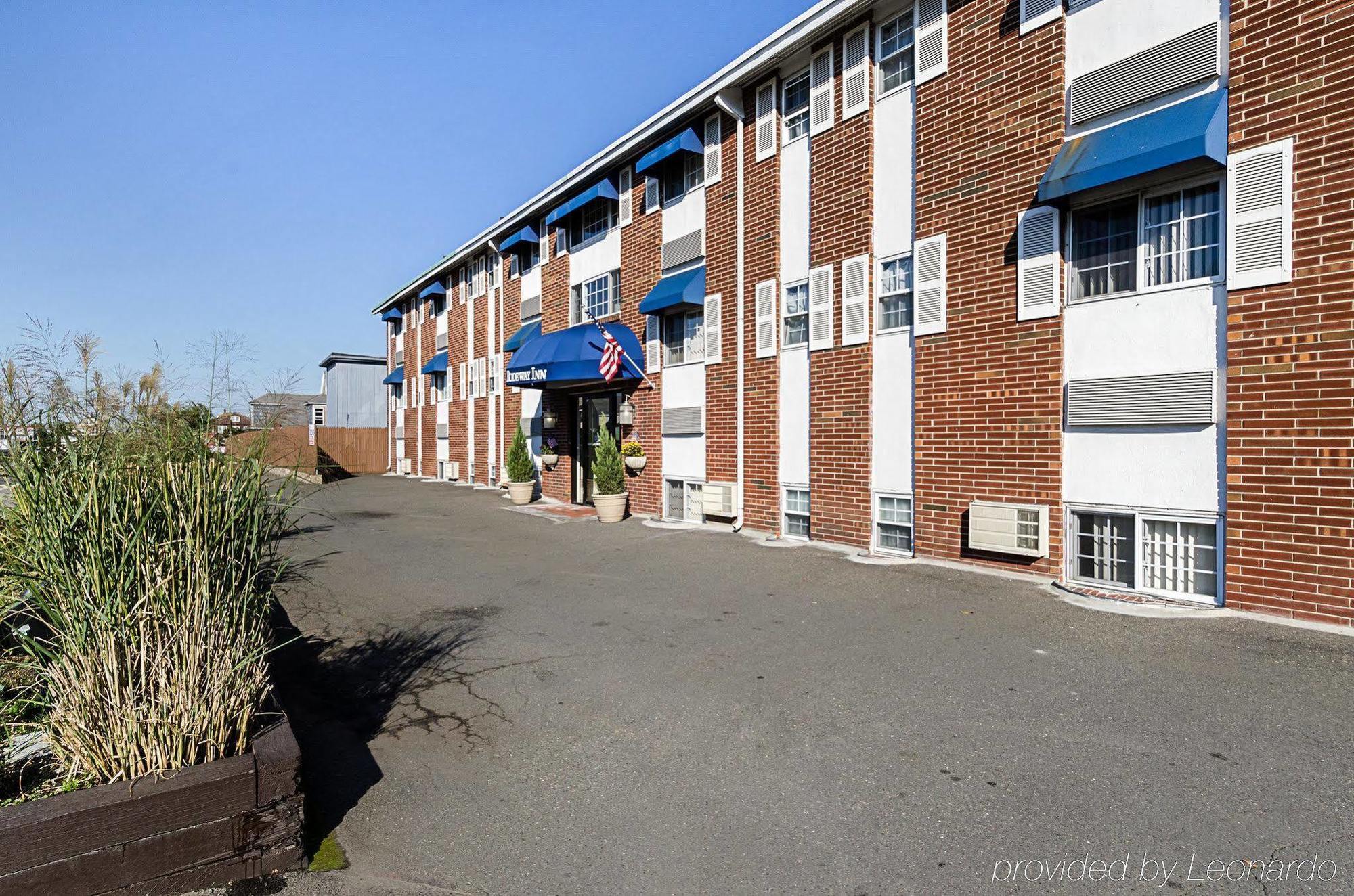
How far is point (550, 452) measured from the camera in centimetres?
1858

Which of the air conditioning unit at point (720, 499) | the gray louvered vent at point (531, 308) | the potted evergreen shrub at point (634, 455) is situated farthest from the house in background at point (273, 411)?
the gray louvered vent at point (531, 308)

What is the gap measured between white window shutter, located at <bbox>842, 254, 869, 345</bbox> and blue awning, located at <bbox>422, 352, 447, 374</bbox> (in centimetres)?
1961

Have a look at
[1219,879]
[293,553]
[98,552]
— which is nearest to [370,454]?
[293,553]

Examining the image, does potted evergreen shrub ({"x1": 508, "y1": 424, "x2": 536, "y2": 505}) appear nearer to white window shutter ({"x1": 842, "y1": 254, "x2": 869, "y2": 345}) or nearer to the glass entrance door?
the glass entrance door

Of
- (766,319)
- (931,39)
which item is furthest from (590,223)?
(931,39)

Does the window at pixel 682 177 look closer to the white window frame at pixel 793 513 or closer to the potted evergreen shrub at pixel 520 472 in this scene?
the white window frame at pixel 793 513

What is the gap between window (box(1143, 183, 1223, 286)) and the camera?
269 inches

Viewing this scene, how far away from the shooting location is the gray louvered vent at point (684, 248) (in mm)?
13539

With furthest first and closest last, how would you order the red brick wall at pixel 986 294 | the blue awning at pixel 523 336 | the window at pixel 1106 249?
the blue awning at pixel 523 336
the red brick wall at pixel 986 294
the window at pixel 1106 249

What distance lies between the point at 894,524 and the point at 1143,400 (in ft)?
11.6

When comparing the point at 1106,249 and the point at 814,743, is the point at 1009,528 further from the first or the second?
the point at 814,743

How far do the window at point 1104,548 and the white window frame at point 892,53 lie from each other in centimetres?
600

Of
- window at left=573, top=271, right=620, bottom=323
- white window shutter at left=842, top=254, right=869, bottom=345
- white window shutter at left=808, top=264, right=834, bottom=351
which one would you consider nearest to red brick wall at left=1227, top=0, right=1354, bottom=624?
white window shutter at left=842, top=254, right=869, bottom=345

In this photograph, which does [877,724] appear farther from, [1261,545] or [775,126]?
[775,126]
